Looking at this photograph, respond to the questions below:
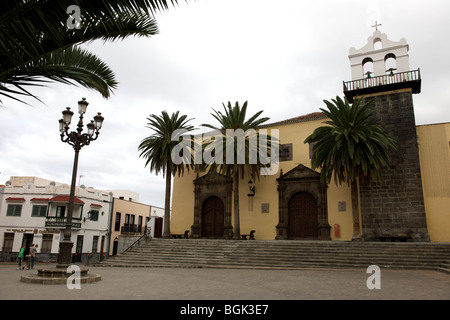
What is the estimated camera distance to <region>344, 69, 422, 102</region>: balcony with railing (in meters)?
19.2

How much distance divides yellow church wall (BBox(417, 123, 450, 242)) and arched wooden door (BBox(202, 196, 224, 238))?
1275cm

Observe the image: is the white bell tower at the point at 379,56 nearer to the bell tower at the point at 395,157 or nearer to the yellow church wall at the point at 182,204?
the bell tower at the point at 395,157

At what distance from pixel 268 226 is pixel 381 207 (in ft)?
23.6

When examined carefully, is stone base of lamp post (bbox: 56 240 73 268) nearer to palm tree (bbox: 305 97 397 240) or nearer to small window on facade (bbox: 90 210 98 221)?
palm tree (bbox: 305 97 397 240)

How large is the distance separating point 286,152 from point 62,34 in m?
20.1

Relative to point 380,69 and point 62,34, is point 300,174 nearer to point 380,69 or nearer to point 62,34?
point 380,69

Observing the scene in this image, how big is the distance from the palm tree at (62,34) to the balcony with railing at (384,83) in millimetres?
17650

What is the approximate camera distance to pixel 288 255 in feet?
51.2

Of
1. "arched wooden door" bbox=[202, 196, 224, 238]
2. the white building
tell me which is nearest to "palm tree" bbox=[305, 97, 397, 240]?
"arched wooden door" bbox=[202, 196, 224, 238]

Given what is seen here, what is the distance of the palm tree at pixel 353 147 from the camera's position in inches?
684

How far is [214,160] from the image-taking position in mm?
21797

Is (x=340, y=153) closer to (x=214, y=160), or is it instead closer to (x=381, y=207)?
(x=381, y=207)

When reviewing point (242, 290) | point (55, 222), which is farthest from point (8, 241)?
point (242, 290)
